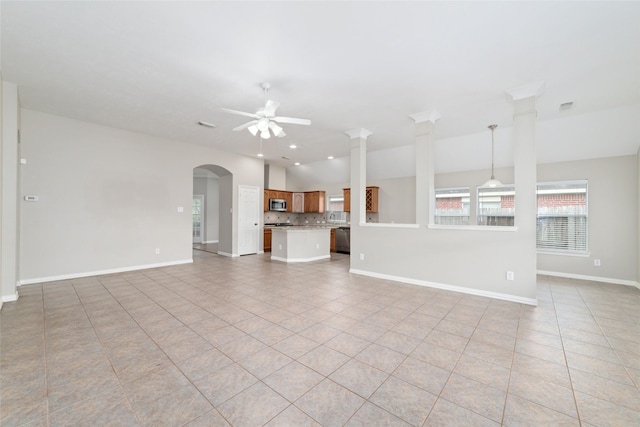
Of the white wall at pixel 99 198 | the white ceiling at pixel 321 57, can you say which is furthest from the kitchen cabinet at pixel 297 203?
the white ceiling at pixel 321 57

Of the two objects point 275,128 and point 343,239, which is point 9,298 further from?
point 343,239

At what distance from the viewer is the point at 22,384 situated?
1.88 m

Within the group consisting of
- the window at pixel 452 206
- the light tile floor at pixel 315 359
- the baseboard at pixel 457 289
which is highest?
the window at pixel 452 206

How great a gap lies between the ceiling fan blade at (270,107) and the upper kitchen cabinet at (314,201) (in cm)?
620

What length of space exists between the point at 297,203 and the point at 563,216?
7497 mm

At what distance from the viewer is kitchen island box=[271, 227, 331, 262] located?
6.89m

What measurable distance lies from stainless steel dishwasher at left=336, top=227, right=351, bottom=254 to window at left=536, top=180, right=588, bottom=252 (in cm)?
480

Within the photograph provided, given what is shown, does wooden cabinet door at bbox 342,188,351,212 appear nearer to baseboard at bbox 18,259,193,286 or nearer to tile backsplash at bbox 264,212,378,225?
tile backsplash at bbox 264,212,378,225

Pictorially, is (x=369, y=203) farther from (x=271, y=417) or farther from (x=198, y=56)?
(x=271, y=417)

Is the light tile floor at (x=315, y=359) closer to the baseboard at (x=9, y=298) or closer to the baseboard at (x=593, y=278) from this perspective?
the baseboard at (x=9, y=298)

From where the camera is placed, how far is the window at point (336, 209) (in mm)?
9469

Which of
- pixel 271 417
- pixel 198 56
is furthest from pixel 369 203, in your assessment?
pixel 271 417

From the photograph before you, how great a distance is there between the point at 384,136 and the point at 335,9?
3796 millimetres

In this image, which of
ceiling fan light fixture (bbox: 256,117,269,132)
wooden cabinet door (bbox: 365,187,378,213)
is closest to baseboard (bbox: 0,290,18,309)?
ceiling fan light fixture (bbox: 256,117,269,132)
